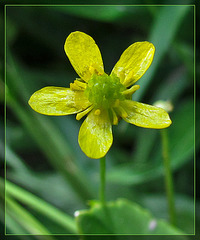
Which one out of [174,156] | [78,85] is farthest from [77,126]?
[78,85]

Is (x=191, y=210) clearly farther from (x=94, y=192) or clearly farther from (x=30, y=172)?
(x=30, y=172)

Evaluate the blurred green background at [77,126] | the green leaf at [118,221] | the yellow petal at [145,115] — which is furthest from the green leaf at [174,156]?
the yellow petal at [145,115]

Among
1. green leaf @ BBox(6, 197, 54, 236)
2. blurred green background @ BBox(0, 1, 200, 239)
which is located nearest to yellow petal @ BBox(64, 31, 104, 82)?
blurred green background @ BBox(0, 1, 200, 239)

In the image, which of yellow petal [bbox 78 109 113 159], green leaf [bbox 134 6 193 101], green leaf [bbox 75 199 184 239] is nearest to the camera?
yellow petal [bbox 78 109 113 159]

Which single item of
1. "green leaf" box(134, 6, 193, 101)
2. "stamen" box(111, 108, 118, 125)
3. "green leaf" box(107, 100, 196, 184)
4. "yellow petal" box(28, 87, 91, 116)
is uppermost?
"green leaf" box(134, 6, 193, 101)

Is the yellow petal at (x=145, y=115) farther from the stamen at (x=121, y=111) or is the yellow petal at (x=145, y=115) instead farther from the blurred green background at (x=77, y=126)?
the blurred green background at (x=77, y=126)

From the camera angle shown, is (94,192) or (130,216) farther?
(94,192)

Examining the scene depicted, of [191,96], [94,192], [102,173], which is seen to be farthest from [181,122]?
[102,173]

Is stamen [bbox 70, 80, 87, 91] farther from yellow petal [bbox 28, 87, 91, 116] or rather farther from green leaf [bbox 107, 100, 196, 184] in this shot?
green leaf [bbox 107, 100, 196, 184]
